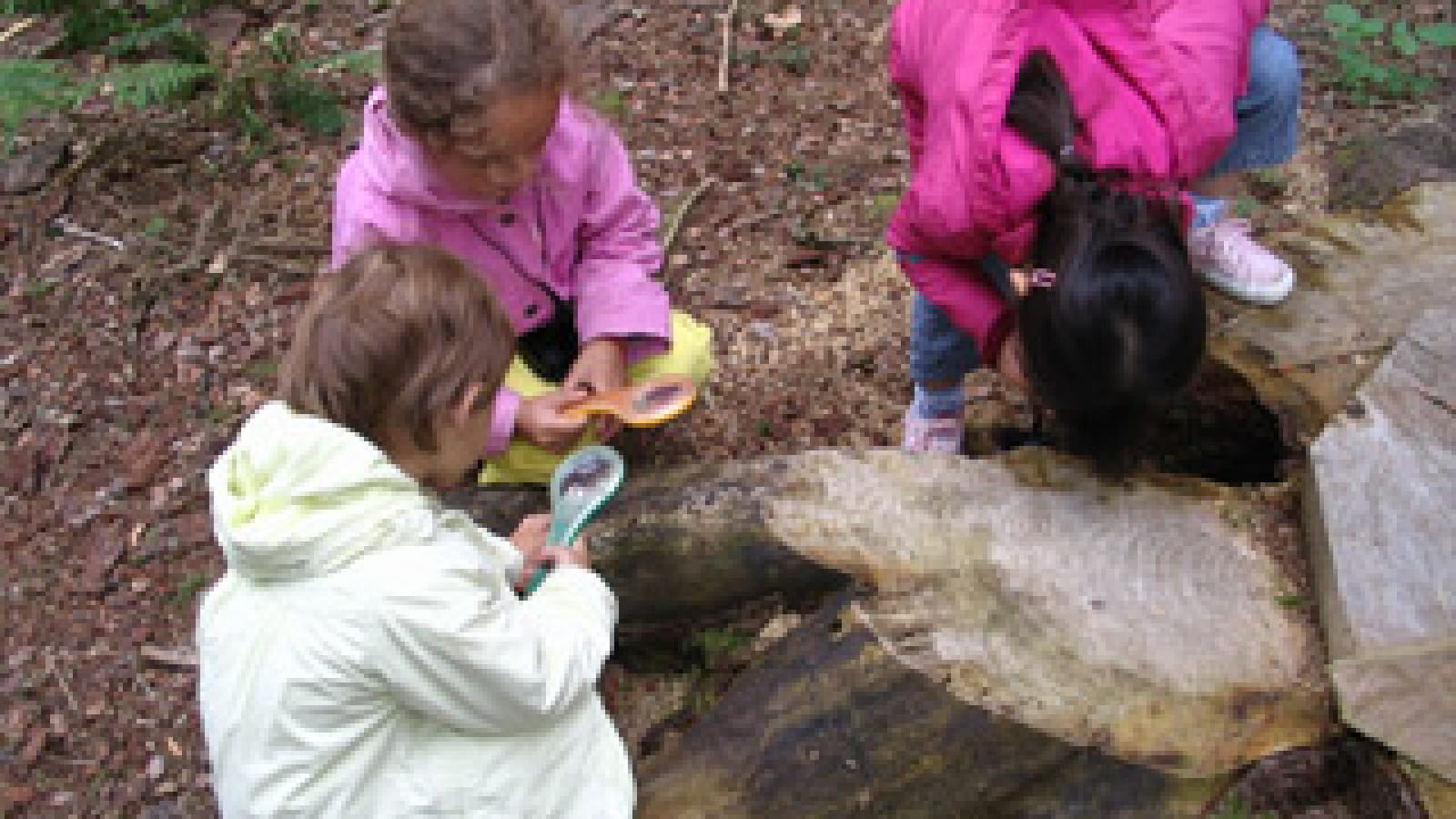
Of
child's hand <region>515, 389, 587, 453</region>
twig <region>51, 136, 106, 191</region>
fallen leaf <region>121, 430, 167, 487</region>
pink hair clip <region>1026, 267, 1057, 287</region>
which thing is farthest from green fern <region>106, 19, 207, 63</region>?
pink hair clip <region>1026, 267, 1057, 287</region>

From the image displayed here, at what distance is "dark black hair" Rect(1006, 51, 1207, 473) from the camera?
1.68 metres

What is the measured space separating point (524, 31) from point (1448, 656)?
5.81ft

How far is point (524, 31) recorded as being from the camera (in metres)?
2.03

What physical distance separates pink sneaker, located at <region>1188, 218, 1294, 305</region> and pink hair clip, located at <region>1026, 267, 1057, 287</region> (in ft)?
2.21

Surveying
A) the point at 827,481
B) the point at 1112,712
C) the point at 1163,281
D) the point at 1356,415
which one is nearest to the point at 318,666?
the point at 827,481

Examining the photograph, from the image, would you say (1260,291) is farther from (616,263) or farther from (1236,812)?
(616,263)

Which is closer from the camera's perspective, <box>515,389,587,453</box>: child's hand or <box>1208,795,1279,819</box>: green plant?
<box>1208,795,1279,819</box>: green plant

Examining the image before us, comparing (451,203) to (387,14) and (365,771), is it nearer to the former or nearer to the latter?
(365,771)

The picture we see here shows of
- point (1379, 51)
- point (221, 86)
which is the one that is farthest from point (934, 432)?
point (221, 86)

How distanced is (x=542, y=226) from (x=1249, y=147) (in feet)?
4.99

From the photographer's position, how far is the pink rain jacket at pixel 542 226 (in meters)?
2.30

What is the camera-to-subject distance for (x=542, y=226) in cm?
251

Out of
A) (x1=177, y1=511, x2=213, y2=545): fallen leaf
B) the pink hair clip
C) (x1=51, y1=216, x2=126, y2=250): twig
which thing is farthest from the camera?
(x1=51, y1=216, x2=126, y2=250): twig

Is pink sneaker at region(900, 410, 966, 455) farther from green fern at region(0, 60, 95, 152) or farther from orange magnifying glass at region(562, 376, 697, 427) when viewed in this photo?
green fern at region(0, 60, 95, 152)
